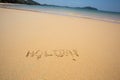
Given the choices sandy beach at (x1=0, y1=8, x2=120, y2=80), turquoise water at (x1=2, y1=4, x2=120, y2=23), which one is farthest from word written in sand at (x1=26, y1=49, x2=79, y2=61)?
turquoise water at (x1=2, y1=4, x2=120, y2=23)

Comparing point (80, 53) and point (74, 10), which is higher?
point (74, 10)

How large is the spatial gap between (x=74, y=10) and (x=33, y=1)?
3.00ft

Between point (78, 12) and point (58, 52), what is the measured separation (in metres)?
2.10

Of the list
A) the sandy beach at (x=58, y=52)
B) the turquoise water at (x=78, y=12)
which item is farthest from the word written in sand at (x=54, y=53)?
the turquoise water at (x=78, y=12)

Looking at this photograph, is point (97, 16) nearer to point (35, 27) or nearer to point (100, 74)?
point (35, 27)

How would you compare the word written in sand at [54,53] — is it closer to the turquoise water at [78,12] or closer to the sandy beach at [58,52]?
the sandy beach at [58,52]

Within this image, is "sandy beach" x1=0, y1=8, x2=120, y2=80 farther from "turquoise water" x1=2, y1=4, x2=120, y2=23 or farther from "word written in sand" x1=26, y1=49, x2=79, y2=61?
"turquoise water" x1=2, y1=4, x2=120, y2=23

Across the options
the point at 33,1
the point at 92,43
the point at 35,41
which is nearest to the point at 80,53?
the point at 92,43

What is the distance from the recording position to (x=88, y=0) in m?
3.60

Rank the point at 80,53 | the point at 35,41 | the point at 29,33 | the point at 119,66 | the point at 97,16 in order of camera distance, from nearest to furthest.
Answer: the point at 119,66 → the point at 80,53 → the point at 35,41 → the point at 29,33 → the point at 97,16

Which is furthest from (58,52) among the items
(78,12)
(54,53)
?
(78,12)

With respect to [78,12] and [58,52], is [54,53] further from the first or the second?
[78,12]

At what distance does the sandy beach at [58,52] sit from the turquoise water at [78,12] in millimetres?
680

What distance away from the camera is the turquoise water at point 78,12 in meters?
3.69
